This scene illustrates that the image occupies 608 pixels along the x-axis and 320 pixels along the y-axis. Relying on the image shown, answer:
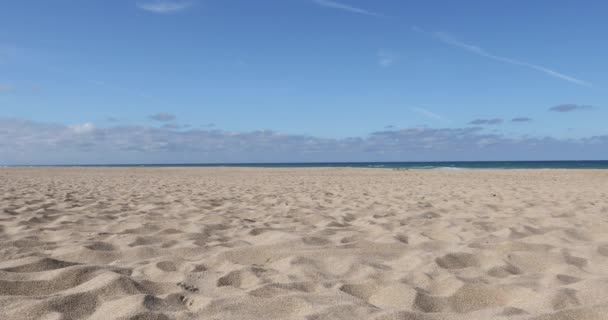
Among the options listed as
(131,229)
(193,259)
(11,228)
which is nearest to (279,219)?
(131,229)

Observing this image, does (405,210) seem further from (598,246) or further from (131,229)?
(131,229)

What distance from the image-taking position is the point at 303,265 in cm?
292

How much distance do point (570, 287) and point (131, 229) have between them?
355 cm

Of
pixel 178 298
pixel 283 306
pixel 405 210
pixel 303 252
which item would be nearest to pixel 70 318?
pixel 178 298

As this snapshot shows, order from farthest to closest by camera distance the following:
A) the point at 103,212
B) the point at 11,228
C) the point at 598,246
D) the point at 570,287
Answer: the point at 103,212 → the point at 11,228 → the point at 598,246 → the point at 570,287

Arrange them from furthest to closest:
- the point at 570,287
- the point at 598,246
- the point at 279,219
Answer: the point at 279,219, the point at 598,246, the point at 570,287

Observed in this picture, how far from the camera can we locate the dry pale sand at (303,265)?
2096mm

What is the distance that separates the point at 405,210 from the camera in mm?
5777

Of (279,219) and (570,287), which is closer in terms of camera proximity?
(570,287)

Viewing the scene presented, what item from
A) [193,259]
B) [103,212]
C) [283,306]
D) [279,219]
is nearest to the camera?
[283,306]

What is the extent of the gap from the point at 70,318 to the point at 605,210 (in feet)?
19.7

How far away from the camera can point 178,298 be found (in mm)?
2244

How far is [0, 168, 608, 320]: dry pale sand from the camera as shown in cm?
210

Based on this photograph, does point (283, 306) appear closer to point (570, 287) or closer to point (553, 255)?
point (570, 287)
